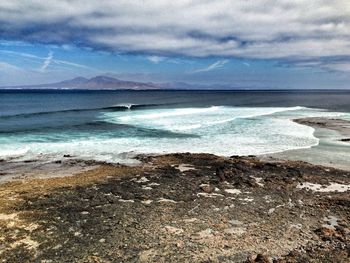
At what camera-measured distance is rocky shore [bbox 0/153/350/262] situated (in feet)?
35.1

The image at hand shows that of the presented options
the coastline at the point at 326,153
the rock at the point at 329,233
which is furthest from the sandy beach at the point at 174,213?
the coastline at the point at 326,153

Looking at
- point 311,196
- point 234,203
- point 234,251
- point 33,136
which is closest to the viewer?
point 234,251

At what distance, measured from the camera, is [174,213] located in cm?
1362

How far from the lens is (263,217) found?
13.4 meters

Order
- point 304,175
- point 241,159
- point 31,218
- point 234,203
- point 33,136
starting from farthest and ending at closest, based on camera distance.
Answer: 1. point 33,136
2. point 241,159
3. point 304,175
4. point 234,203
5. point 31,218

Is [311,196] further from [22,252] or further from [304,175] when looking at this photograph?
[22,252]

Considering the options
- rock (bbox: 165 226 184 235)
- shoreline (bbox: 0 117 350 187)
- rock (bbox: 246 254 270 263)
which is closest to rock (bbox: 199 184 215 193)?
rock (bbox: 165 226 184 235)

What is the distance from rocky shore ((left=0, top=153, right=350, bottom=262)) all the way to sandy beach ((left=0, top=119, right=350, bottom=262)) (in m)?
0.03

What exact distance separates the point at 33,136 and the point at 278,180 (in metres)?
21.8

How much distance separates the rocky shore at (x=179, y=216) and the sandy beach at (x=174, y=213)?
34 millimetres

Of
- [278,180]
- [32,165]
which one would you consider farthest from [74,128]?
[278,180]

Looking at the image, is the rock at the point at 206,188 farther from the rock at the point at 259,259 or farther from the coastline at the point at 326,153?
the coastline at the point at 326,153

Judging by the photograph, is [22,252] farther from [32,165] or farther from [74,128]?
[74,128]

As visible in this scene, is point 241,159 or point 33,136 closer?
point 241,159
